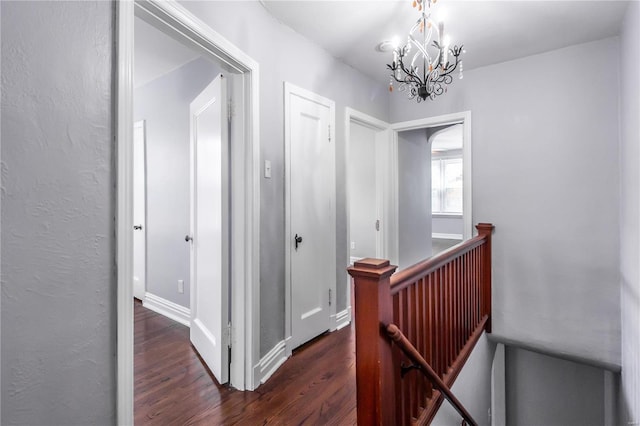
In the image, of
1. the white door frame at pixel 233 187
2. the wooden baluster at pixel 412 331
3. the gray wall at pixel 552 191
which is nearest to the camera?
the white door frame at pixel 233 187

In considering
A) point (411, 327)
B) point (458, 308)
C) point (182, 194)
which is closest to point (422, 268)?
point (411, 327)

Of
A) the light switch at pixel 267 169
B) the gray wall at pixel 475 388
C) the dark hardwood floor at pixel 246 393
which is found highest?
the light switch at pixel 267 169

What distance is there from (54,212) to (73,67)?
492 mm

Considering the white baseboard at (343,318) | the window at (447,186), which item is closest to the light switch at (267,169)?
the white baseboard at (343,318)

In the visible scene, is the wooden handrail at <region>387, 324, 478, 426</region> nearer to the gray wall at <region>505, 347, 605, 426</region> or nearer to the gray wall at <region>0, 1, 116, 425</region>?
the gray wall at <region>0, 1, 116, 425</region>

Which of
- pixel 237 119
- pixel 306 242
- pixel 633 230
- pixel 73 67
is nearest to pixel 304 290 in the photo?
pixel 306 242

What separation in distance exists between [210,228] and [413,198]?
2.82 metres

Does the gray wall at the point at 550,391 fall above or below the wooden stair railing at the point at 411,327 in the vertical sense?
below

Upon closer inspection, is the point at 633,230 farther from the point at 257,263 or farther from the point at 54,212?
the point at 54,212

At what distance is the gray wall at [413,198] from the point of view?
3904mm

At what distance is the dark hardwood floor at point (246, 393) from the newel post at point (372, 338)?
64 cm

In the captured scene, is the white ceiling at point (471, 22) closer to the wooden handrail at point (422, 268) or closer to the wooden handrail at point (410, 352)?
the wooden handrail at point (422, 268)

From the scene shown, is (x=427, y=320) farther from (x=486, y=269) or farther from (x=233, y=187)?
(x=486, y=269)

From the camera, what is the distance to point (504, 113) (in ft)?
10.1
